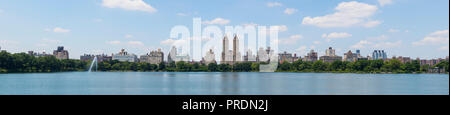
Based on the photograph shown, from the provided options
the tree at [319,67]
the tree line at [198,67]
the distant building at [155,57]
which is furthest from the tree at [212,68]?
the distant building at [155,57]

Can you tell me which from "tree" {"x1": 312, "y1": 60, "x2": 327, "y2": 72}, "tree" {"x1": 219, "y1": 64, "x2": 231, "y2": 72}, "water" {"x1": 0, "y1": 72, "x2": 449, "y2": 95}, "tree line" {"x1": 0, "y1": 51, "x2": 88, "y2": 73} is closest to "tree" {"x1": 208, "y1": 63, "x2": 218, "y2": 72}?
"tree" {"x1": 219, "y1": 64, "x2": 231, "y2": 72}

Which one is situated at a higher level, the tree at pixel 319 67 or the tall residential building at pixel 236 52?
the tall residential building at pixel 236 52

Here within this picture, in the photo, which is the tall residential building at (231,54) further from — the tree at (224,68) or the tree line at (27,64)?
the tree line at (27,64)

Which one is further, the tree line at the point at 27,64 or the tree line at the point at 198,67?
the tree line at the point at 198,67

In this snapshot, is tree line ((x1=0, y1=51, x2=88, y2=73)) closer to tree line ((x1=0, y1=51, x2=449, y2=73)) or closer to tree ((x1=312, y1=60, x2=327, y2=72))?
tree line ((x1=0, y1=51, x2=449, y2=73))

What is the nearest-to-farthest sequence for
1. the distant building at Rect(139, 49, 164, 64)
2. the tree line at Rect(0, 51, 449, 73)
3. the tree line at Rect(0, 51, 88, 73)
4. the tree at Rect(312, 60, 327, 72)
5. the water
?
the water
the tree line at Rect(0, 51, 88, 73)
the tree line at Rect(0, 51, 449, 73)
the tree at Rect(312, 60, 327, 72)
the distant building at Rect(139, 49, 164, 64)

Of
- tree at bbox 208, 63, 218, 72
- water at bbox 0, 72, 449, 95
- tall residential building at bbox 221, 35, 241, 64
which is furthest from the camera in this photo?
tall residential building at bbox 221, 35, 241, 64

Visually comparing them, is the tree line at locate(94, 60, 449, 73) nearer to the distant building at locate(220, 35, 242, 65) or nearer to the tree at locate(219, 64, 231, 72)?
the tree at locate(219, 64, 231, 72)

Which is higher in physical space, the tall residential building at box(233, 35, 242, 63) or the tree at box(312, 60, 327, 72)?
the tall residential building at box(233, 35, 242, 63)

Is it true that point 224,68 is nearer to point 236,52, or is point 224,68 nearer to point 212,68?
point 212,68

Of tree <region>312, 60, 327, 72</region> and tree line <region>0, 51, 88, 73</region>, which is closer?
tree line <region>0, 51, 88, 73</region>
